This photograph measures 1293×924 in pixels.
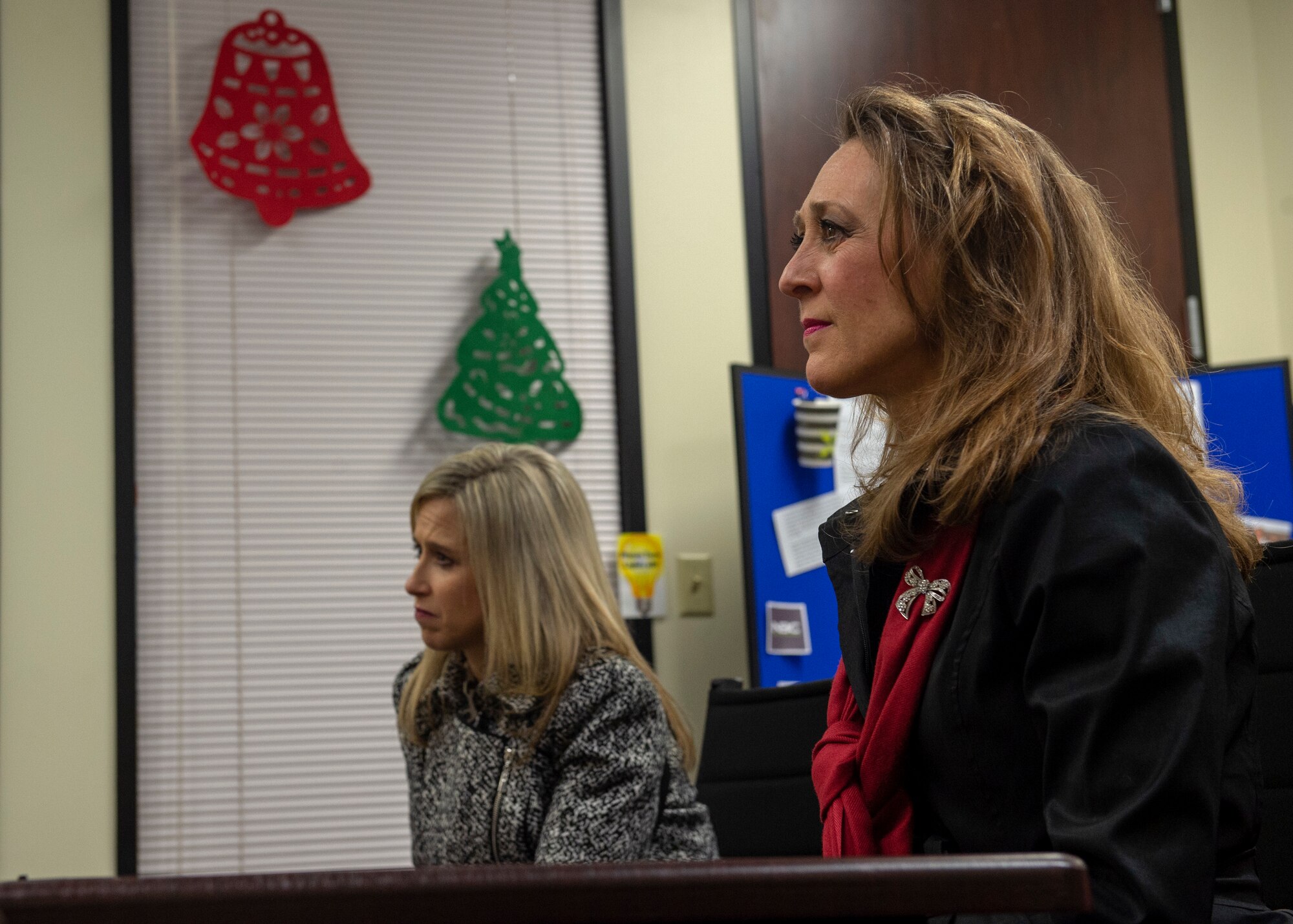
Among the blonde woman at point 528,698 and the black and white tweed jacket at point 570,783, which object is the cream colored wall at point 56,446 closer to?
the blonde woman at point 528,698

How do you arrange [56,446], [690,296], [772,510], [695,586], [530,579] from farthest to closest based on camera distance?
[690,296], [695,586], [772,510], [56,446], [530,579]

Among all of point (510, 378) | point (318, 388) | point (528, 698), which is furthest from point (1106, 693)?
point (318, 388)

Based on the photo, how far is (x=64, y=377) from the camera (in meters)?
2.88

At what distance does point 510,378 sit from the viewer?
309 cm

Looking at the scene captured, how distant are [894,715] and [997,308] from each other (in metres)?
0.36

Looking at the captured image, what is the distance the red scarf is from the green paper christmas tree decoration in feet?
6.77

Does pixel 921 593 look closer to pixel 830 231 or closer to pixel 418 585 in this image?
pixel 830 231

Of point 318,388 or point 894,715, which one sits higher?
point 318,388

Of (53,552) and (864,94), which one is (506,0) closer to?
(53,552)

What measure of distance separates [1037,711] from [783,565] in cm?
208

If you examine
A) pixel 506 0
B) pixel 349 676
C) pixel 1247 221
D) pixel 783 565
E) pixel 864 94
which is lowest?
pixel 349 676

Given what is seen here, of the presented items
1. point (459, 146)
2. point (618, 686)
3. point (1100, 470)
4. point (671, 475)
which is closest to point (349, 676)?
point (671, 475)

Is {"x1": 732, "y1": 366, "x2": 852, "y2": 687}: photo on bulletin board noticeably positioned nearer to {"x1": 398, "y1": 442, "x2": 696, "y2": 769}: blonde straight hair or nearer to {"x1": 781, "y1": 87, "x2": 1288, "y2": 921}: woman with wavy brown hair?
{"x1": 398, "y1": 442, "x2": 696, "y2": 769}: blonde straight hair

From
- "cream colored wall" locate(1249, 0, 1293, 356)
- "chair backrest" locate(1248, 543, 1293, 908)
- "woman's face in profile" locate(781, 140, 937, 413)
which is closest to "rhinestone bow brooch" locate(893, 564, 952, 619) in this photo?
"woman's face in profile" locate(781, 140, 937, 413)
